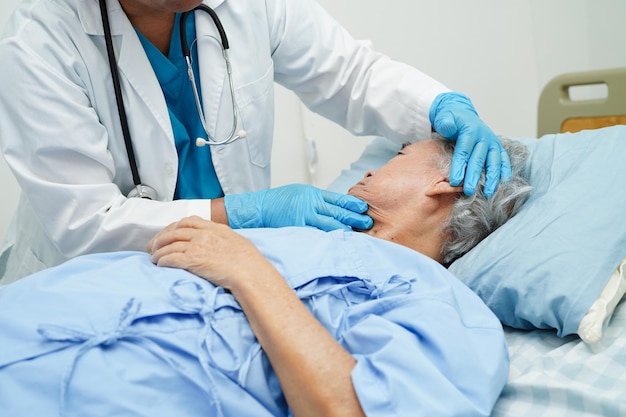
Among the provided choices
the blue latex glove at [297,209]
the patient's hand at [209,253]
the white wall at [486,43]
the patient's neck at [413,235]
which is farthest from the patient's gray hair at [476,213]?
the white wall at [486,43]

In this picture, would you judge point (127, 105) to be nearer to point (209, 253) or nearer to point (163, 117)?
point (163, 117)

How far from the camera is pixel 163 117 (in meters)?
1.54

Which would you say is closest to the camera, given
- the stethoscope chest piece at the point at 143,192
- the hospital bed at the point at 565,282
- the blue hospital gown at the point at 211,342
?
the blue hospital gown at the point at 211,342

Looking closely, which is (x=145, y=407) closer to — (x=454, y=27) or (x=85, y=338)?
(x=85, y=338)

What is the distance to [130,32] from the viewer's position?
150cm

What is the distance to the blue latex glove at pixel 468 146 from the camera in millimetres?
1416

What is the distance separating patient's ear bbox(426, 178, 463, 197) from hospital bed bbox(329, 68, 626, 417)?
12 centimetres

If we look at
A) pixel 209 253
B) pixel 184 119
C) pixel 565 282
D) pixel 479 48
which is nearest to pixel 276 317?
pixel 209 253

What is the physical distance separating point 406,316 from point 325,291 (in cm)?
16

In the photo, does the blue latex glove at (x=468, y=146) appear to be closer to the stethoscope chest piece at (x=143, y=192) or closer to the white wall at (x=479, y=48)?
the stethoscope chest piece at (x=143, y=192)

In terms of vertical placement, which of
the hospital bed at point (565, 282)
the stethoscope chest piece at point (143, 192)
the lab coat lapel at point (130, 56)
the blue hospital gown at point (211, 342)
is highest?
the lab coat lapel at point (130, 56)

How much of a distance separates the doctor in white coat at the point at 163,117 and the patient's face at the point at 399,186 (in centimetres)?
4

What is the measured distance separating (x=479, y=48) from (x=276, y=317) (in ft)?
6.33

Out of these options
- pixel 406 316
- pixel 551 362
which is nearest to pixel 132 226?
pixel 406 316
